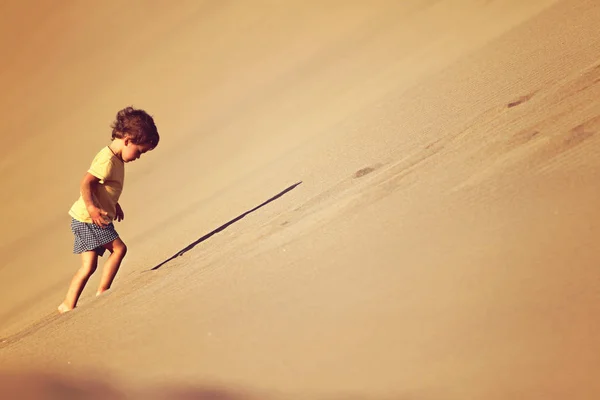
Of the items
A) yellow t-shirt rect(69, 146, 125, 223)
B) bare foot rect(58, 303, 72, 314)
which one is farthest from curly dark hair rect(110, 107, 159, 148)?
bare foot rect(58, 303, 72, 314)

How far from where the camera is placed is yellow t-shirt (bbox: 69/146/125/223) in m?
3.47

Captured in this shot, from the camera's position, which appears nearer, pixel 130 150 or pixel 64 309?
pixel 64 309

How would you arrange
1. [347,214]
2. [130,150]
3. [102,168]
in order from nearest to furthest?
[347,214] < [102,168] < [130,150]

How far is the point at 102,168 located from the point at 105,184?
10 cm

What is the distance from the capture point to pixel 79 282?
11.3 feet

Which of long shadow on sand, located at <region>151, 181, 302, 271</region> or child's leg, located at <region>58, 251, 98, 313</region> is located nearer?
child's leg, located at <region>58, 251, 98, 313</region>

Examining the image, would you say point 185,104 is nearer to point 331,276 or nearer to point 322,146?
point 322,146

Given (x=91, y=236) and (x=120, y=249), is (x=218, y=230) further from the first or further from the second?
(x=91, y=236)

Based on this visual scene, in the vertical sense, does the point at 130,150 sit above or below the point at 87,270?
above

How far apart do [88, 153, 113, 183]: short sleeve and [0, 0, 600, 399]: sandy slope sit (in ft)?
1.62

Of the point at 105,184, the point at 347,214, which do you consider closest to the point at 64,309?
the point at 105,184

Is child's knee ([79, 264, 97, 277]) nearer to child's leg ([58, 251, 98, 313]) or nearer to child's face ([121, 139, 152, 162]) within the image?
child's leg ([58, 251, 98, 313])

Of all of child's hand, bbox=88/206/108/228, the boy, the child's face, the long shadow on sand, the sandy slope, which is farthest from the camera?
the long shadow on sand

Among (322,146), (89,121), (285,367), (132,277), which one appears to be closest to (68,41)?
(89,121)
